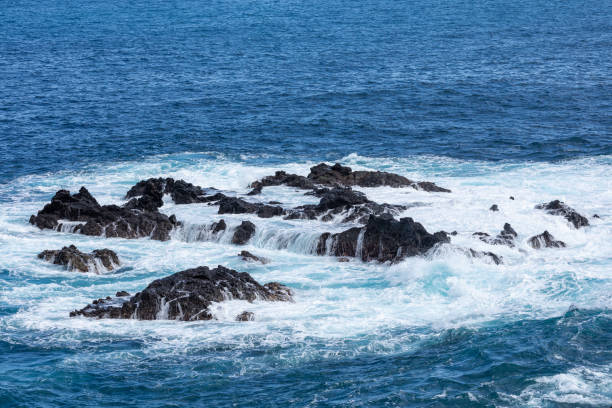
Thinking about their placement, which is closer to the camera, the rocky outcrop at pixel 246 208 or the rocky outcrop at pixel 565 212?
the rocky outcrop at pixel 565 212

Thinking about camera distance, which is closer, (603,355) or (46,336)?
(603,355)

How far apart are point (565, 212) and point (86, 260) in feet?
77.5

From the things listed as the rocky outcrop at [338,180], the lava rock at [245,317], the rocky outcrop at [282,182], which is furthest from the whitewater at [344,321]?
the rocky outcrop at [282,182]

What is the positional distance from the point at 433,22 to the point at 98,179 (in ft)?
238

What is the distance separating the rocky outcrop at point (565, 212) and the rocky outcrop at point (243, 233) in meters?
15.2

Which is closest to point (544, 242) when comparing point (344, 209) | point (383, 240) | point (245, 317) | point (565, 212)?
point (565, 212)

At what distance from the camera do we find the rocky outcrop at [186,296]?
1247 inches

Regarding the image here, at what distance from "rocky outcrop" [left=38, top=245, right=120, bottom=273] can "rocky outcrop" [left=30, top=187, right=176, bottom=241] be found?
14.0 feet

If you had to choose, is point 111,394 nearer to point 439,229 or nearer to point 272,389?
point 272,389

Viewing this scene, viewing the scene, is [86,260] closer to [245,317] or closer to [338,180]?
[245,317]

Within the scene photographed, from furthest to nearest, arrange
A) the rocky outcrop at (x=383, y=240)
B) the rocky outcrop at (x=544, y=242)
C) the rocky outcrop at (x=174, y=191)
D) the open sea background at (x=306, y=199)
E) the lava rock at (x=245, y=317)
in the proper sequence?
the rocky outcrop at (x=174, y=191) < the rocky outcrop at (x=544, y=242) < the rocky outcrop at (x=383, y=240) < the lava rock at (x=245, y=317) < the open sea background at (x=306, y=199)

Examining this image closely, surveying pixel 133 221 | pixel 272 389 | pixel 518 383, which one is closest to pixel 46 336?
pixel 272 389

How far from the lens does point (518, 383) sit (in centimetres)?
2553

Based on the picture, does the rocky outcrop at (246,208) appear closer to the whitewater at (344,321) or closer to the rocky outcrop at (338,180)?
the whitewater at (344,321)
